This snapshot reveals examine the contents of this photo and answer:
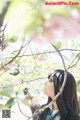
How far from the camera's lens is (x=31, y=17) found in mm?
424

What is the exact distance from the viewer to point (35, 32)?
1.38ft

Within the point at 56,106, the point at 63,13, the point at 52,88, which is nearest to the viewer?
the point at 63,13

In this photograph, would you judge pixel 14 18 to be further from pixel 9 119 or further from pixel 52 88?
pixel 9 119

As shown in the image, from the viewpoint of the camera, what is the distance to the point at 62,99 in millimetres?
1916

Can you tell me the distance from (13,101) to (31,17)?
0.90 m

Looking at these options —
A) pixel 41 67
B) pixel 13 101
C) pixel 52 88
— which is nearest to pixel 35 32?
pixel 13 101

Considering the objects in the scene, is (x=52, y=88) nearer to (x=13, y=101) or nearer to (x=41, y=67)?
(x=13, y=101)

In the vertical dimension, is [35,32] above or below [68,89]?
above

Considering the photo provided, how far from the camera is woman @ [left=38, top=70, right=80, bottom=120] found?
180cm

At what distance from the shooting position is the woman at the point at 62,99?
70.8 inches

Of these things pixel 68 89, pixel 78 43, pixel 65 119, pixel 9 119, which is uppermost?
pixel 78 43

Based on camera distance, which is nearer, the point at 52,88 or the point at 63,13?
the point at 63,13

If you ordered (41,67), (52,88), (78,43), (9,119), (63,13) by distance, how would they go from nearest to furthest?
(63,13) < (52,88) < (78,43) < (41,67) < (9,119)

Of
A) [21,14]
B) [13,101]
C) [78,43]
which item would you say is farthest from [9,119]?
[21,14]
